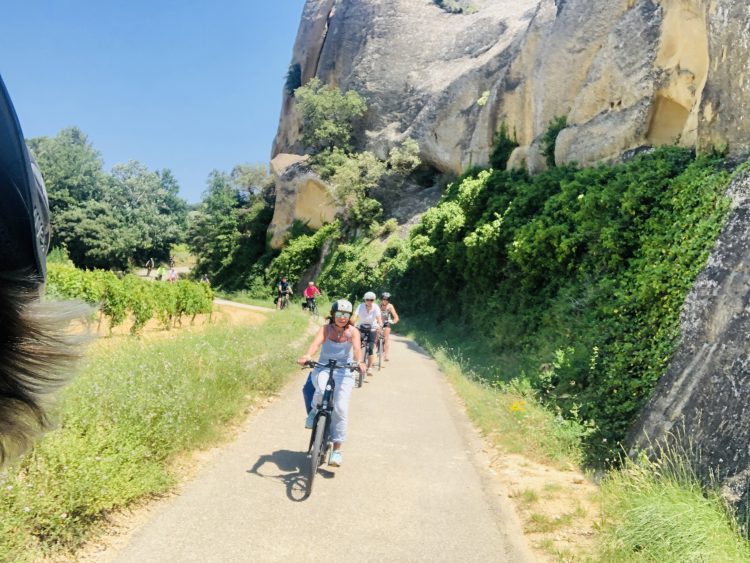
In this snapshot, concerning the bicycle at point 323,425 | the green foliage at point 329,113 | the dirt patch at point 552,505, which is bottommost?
the dirt patch at point 552,505

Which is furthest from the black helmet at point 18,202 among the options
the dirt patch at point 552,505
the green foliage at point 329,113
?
the green foliage at point 329,113

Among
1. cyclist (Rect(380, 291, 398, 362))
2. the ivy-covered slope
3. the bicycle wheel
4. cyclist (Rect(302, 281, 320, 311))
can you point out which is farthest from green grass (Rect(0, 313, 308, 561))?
cyclist (Rect(302, 281, 320, 311))

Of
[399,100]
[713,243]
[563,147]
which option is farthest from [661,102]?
[399,100]

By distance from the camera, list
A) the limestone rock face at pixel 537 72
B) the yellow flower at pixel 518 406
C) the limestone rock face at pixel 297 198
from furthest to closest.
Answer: the limestone rock face at pixel 297 198 < the limestone rock face at pixel 537 72 < the yellow flower at pixel 518 406

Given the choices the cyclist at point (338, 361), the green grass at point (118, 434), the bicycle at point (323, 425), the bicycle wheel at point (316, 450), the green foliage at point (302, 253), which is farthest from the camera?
the green foliage at point (302, 253)

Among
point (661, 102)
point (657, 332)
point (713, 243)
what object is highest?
point (661, 102)

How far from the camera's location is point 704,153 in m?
9.97

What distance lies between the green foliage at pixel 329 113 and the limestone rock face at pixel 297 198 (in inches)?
95.5

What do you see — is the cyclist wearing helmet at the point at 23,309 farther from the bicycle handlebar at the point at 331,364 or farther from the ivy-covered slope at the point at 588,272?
the ivy-covered slope at the point at 588,272

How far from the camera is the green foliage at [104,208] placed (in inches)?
1905

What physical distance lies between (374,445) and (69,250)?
1924 inches

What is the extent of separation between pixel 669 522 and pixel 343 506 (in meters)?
2.87

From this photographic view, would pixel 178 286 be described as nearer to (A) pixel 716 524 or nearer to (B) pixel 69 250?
(A) pixel 716 524

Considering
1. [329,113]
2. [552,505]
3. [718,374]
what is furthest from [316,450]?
[329,113]
